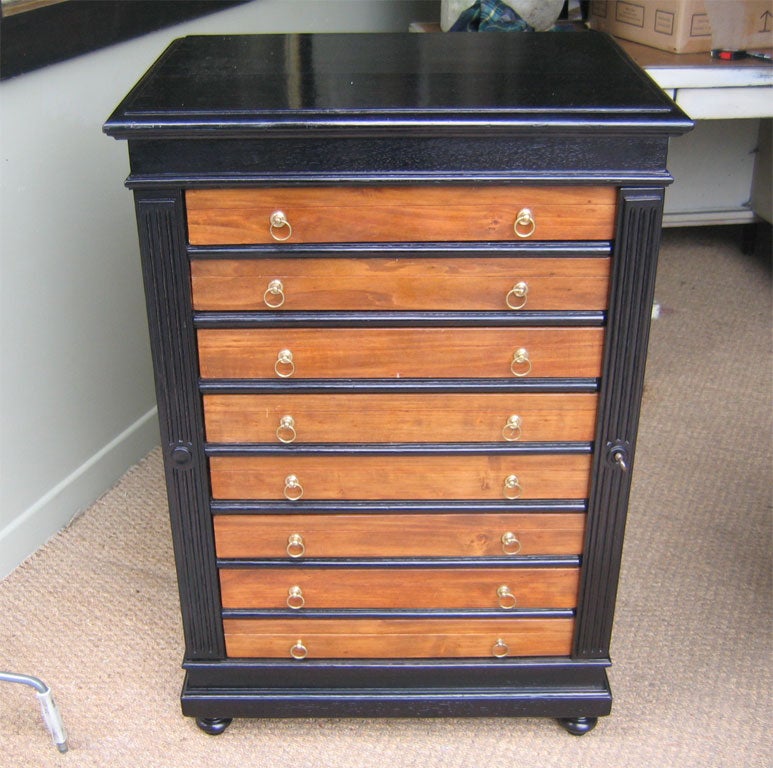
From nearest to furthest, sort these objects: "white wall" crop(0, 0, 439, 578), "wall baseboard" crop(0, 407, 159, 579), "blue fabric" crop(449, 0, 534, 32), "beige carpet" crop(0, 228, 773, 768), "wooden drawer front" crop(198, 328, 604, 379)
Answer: "wooden drawer front" crop(198, 328, 604, 379) → "beige carpet" crop(0, 228, 773, 768) → "white wall" crop(0, 0, 439, 578) → "wall baseboard" crop(0, 407, 159, 579) → "blue fabric" crop(449, 0, 534, 32)

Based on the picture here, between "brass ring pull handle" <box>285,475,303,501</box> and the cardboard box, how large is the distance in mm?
1350

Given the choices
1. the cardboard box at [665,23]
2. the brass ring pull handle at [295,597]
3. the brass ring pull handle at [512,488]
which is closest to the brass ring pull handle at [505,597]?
the brass ring pull handle at [512,488]

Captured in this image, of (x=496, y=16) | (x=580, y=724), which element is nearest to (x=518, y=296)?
(x=580, y=724)

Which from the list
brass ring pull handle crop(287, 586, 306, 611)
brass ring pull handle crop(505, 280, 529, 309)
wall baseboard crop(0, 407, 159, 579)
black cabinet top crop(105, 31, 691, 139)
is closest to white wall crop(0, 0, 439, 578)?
wall baseboard crop(0, 407, 159, 579)

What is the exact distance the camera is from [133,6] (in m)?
1.79

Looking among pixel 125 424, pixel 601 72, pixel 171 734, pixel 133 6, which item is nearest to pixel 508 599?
pixel 171 734

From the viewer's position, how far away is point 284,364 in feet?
4.06

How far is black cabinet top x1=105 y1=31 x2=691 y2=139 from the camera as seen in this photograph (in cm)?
110

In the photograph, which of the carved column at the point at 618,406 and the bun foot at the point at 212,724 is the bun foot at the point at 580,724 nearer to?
the carved column at the point at 618,406

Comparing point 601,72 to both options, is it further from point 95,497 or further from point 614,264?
point 95,497

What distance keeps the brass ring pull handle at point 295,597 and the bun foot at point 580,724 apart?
432 mm

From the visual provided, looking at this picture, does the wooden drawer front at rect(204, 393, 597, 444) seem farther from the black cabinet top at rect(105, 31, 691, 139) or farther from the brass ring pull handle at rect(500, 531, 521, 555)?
the black cabinet top at rect(105, 31, 691, 139)

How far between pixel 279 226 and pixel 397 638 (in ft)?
2.03

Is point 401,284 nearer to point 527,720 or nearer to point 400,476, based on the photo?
point 400,476
